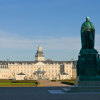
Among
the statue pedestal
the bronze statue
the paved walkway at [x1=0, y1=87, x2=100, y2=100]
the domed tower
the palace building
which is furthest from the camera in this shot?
the domed tower

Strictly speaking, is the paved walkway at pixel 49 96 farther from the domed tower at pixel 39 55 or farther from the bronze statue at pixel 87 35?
the domed tower at pixel 39 55

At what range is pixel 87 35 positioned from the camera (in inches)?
1096

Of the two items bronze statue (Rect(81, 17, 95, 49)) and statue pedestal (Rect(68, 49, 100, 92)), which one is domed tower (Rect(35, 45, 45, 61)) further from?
statue pedestal (Rect(68, 49, 100, 92))

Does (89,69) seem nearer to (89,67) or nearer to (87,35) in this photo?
(89,67)

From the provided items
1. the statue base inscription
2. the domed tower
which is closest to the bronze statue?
the statue base inscription

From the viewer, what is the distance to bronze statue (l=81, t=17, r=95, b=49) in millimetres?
27797

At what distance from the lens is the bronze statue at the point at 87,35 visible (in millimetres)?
27797

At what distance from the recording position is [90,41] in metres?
27.8

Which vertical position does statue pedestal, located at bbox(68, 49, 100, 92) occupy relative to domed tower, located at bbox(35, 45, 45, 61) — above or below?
below

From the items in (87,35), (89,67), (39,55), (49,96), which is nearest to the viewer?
(49,96)

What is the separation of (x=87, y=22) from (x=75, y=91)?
736cm

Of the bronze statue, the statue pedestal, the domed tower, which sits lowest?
the statue pedestal

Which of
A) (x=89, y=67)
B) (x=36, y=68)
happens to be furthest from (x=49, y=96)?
(x=36, y=68)

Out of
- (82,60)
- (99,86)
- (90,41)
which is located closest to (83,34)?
(90,41)
